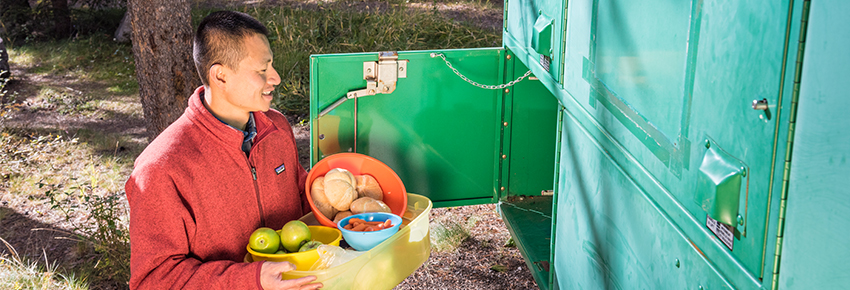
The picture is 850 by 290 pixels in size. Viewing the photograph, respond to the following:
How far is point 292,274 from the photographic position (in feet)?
8.02

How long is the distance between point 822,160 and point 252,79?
1.99 meters

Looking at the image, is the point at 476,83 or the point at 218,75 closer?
the point at 218,75

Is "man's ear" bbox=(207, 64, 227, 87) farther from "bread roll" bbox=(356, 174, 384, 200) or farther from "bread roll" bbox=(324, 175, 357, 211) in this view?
"bread roll" bbox=(356, 174, 384, 200)

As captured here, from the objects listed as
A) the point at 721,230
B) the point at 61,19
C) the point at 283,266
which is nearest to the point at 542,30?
the point at 283,266

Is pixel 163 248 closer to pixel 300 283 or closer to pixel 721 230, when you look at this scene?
pixel 300 283

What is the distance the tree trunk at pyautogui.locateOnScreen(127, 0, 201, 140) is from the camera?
5.13 meters

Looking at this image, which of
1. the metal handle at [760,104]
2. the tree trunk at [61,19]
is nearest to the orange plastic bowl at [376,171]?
the metal handle at [760,104]

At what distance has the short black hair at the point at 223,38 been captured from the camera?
260cm

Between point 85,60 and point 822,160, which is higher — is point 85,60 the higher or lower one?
the lower one

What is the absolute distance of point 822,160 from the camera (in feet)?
3.99

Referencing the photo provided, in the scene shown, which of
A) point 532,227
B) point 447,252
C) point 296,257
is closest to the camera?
point 296,257

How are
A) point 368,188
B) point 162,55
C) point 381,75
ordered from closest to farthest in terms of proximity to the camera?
point 368,188
point 381,75
point 162,55

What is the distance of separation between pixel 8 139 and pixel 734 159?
6.63 m

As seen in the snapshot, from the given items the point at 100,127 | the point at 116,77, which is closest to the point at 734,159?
the point at 100,127
